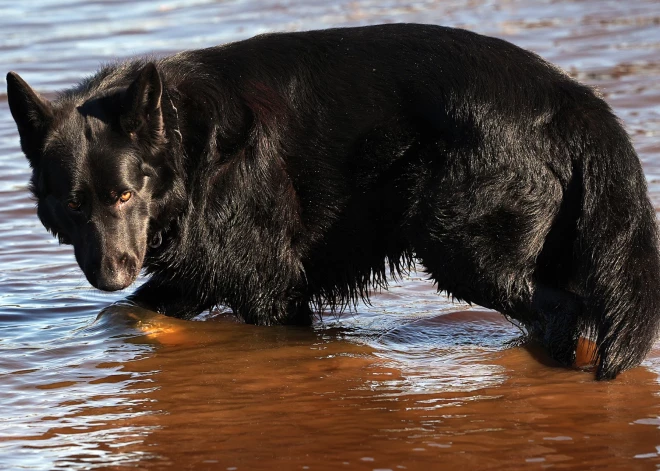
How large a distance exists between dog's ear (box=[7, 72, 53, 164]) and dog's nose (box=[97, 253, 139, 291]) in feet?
2.26

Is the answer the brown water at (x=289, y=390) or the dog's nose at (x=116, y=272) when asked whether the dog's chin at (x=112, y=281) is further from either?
the brown water at (x=289, y=390)

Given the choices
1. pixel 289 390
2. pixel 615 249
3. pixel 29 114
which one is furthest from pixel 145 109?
pixel 615 249

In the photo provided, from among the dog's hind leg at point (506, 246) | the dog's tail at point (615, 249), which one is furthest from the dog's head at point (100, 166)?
the dog's tail at point (615, 249)

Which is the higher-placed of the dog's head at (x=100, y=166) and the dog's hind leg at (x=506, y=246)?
the dog's head at (x=100, y=166)

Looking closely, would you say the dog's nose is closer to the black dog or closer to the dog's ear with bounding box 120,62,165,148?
the black dog

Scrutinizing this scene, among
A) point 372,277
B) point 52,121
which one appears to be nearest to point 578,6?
point 372,277

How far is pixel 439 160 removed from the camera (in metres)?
5.22

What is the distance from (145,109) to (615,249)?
236 cm

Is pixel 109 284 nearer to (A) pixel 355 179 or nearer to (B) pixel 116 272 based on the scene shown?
(B) pixel 116 272

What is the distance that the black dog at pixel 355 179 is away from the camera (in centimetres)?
508

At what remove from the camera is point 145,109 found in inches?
203

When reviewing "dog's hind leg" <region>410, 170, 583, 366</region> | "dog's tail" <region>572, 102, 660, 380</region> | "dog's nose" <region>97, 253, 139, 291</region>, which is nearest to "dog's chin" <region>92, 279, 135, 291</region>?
"dog's nose" <region>97, 253, 139, 291</region>

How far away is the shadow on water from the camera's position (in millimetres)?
4328

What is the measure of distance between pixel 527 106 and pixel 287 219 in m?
1.35
